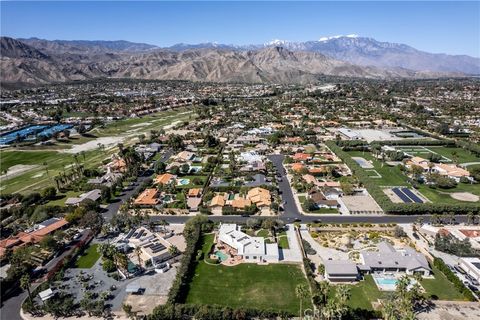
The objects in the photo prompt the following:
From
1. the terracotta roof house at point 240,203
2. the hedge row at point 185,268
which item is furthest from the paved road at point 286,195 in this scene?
the hedge row at point 185,268

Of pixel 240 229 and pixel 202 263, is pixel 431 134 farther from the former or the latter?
pixel 202 263

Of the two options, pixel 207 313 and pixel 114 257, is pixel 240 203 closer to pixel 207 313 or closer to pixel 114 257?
pixel 114 257

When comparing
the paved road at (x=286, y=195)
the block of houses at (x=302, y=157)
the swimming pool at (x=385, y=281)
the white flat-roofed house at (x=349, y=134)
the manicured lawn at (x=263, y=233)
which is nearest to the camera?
the swimming pool at (x=385, y=281)

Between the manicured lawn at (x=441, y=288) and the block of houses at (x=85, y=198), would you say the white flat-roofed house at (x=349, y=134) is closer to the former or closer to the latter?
the manicured lawn at (x=441, y=288)

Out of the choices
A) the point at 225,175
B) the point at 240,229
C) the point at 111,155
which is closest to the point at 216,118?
the point at 111,155

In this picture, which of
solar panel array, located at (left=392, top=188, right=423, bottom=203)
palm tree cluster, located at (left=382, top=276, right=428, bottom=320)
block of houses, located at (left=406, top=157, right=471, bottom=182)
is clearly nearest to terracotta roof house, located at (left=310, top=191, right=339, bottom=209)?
solar panel array, located at (left=392, top=188, right=423, bottom=203)

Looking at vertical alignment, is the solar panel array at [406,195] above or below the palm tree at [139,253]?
above

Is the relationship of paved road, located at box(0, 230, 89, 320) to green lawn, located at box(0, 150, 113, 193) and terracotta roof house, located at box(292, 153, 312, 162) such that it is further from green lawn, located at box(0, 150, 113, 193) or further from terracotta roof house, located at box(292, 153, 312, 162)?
terracotta roof house, located at box(292, 153, 312, 162)
